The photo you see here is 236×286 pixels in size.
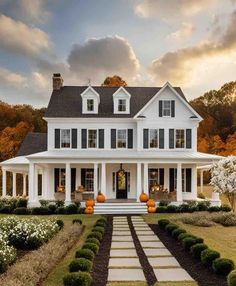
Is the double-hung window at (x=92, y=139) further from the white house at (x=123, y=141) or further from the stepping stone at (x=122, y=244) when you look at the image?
the stepping stone at (x=122, y=244)

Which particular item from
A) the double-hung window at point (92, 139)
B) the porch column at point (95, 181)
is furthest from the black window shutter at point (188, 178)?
the double-hung window at point (92, 139)

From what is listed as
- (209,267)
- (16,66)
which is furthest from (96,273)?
(16,66)

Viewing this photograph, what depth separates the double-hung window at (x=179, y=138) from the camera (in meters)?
34.8

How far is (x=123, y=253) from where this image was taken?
15523 mm

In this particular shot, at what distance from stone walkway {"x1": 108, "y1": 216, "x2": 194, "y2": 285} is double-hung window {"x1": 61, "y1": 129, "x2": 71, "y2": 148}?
47.9ft

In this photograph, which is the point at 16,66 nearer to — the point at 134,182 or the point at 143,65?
the point at 143,65

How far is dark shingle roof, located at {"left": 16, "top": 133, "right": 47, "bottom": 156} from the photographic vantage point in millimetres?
39688

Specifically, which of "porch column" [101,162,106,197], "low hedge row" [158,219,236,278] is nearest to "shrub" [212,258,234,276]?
"low hedge row" [158,219,236,278]

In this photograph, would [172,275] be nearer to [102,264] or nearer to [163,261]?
[163,261]

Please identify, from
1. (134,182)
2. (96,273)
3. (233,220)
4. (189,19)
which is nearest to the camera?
(96,273)

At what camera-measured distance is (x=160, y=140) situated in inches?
1362

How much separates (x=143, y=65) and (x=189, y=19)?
11.3 m

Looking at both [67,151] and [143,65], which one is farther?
[143,65]

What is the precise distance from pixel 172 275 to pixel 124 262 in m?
2.08
